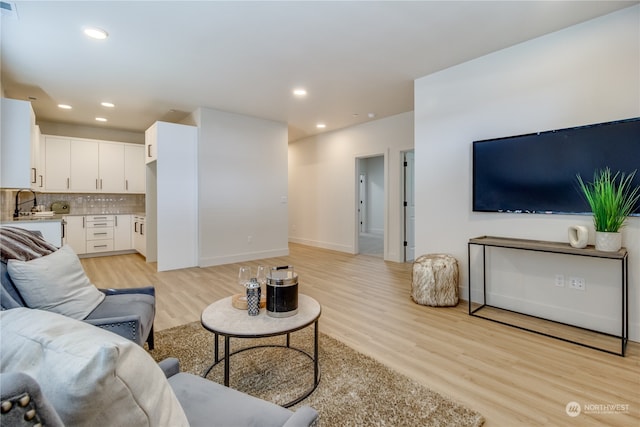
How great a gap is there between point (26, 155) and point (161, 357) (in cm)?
333

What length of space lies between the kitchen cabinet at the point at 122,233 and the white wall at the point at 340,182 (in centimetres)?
373

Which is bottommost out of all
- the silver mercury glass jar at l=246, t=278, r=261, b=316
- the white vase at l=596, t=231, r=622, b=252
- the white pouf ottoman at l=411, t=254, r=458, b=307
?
the white pouf ottoman at l=411, t=254, r=458, b=307

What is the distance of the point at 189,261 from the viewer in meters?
5.32

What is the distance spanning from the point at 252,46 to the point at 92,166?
16.4 ft

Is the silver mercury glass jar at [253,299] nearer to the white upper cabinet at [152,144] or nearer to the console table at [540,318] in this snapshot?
the console table at [540,318]

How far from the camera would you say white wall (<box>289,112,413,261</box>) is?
5.79 meters

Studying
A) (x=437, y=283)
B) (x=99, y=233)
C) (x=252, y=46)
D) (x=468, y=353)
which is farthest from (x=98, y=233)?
(x=468, y=353)

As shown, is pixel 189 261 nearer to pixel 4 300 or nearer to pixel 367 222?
pixel 4 300

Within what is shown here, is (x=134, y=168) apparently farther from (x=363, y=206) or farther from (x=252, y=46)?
(x=363, y=206)

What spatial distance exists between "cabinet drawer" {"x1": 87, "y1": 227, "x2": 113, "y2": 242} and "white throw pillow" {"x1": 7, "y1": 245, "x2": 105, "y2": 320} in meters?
4.92

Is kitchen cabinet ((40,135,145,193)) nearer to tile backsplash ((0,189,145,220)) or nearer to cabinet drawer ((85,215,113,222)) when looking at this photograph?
tile backsplash ((0,189,145,220))

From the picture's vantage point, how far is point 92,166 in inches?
245

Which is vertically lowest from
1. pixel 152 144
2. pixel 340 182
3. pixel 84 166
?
pixel 340 182

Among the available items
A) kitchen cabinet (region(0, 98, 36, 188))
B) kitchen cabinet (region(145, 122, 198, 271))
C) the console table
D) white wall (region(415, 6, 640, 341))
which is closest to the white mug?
the console table
